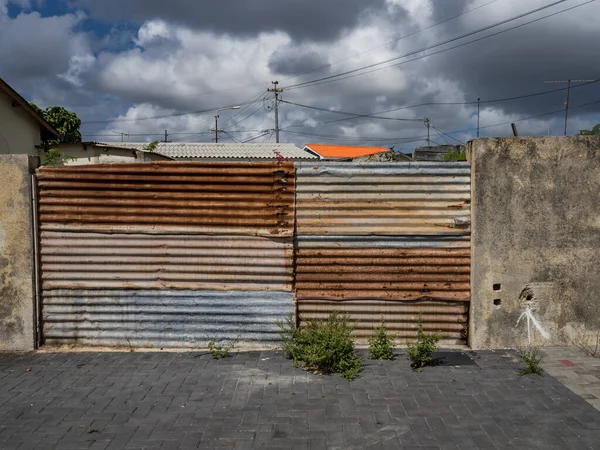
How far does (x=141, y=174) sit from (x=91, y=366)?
2379 millimetres

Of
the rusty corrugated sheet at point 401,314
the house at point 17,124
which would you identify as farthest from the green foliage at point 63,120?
the rusty corrugated sheet at point 401,314

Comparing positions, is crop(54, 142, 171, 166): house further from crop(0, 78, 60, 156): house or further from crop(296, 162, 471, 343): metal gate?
crop(296, 162, 471, 343): metal gate

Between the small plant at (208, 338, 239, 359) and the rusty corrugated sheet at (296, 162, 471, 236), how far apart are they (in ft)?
5.51

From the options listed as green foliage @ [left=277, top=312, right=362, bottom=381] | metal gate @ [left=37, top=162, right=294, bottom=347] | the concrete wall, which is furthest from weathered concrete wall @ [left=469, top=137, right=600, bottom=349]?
the concrete wall

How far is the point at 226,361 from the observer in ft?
20.4

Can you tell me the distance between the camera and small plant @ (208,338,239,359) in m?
6.39

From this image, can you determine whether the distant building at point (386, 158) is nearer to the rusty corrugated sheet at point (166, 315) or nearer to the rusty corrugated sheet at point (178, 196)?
the rusty corrugated sheet at point (178, 196)

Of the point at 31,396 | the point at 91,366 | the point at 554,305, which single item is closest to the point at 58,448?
the point at 31,396

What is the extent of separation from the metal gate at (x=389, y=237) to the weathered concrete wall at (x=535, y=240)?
233 millimetres

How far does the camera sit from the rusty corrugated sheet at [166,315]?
21.6 feet

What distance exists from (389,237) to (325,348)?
1.62 meters

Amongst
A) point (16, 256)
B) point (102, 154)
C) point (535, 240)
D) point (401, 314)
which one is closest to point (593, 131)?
point (535, 240)

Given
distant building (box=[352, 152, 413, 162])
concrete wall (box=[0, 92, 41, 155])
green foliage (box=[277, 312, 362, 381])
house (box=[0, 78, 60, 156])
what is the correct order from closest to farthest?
green foliage (box=[277, 312, 362, 381]) → distant building (box=[352, 152, 413, 162]) → house (box=[0, 78, 60, 156]) → concrete wall (box=[0, 92, 41, 155])

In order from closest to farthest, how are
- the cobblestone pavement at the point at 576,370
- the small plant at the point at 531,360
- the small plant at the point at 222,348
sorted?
the cobblestone pavement at the point at 576,370
the small plant at the point at 531,360
the small plant at the point at 222,348
